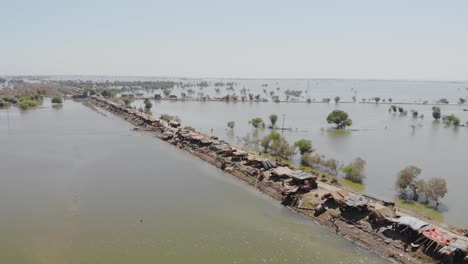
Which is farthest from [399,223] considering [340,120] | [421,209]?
[340,120]

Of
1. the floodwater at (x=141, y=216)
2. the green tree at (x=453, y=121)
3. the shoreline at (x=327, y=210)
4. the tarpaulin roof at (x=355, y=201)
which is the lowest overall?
the floodwater at (x=141, y=216)

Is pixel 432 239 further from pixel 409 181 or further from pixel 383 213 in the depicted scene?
pixel 409 181

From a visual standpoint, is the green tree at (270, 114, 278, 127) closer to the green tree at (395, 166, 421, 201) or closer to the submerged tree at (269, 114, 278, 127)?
the submerged tree at (269, 114, 278, 127)

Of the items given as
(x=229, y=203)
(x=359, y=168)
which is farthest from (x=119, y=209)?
(x=359, y=168)

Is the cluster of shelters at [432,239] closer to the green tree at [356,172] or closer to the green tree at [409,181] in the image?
the green tree at [409,181]

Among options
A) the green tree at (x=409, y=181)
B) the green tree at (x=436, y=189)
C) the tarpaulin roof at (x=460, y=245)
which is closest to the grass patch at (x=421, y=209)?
the green tree at (x=436, y=189)
